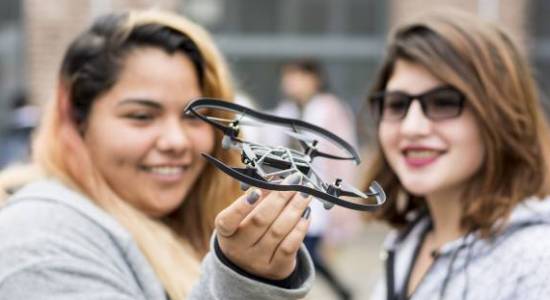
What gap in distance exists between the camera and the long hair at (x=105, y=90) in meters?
1.91

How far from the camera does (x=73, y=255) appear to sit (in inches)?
64.0

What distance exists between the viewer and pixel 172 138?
189 cm

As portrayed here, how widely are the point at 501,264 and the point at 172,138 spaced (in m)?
0.85

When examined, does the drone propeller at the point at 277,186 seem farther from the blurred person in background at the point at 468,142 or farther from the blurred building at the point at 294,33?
the blurred building at the point at 294,33

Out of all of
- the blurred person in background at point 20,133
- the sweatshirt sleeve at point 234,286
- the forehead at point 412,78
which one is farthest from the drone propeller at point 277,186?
the blurred person in background at point 20,133

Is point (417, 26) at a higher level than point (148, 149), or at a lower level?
higher

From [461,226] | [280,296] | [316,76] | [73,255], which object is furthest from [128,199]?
[316,76]

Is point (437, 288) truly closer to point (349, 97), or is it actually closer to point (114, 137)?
point (114, 137)

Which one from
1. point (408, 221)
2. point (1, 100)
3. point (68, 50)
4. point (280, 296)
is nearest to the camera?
point (280, 296)

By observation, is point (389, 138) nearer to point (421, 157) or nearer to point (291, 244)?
point (421, 157)

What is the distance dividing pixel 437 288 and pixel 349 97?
6.56m

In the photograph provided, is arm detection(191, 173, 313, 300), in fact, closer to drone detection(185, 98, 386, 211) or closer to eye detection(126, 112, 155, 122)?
drone detection(185, 98, 386, 211)

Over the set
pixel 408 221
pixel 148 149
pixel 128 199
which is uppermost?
pixel 148 149

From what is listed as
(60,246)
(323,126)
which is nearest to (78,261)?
(60,246)
